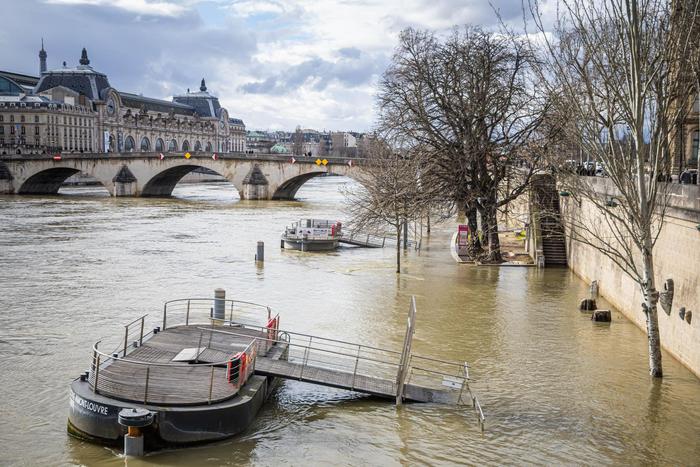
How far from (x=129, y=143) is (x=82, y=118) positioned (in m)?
19.4

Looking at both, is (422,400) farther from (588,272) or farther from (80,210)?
(80,210)

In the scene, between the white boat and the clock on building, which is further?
the clock on building

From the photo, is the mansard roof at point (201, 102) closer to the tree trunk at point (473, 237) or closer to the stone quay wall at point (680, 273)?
the tree trunk at point (473, 237)

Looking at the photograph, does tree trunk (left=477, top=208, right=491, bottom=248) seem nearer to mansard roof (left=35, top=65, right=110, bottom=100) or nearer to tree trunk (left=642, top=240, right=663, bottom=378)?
tree trunk (left=642, top=240, right=663, bottom=378)

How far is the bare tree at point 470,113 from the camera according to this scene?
33.6m

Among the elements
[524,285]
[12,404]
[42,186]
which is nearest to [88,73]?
[42,186]

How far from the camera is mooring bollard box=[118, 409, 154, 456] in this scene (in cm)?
1273

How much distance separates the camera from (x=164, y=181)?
293ft

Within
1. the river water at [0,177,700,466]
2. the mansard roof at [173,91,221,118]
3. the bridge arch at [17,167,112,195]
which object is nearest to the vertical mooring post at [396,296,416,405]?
the river water at [0,177,700,466]

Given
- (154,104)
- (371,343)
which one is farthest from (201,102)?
(371,343)

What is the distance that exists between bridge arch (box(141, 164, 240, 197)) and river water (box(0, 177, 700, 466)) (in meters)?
42.2

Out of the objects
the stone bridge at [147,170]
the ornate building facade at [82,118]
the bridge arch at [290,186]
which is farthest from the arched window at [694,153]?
the ornate building facade at [82,118]

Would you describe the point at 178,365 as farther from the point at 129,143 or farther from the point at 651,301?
the point at 129,143

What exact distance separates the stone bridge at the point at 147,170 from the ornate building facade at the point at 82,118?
634 inches
